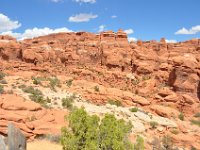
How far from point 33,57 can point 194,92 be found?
728 inches

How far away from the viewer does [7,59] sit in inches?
1563

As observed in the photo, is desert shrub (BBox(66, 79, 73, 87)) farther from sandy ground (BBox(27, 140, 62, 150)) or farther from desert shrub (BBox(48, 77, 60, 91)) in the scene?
sandy ground (BBox(27, 140, 62, 150))

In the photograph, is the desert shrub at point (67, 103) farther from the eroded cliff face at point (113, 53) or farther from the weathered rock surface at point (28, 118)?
the eroded cliff face at point (113, 53)

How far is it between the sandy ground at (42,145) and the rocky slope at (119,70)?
9696mm

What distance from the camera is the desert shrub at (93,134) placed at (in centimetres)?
1012

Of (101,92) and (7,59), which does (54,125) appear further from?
(7,59)

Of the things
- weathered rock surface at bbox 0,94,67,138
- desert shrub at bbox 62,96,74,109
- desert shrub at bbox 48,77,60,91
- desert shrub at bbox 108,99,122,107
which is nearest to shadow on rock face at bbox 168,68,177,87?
desert shrub at bbox 108,99,122,107

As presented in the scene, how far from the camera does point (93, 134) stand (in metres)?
10.5

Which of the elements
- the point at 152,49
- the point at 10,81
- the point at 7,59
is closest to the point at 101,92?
the point at 10,81

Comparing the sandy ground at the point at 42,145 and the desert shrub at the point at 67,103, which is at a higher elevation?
the desert shrub at the point at 67,103

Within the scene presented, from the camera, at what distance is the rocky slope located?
92.4 ft

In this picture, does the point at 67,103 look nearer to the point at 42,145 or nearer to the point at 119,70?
the point at 42,145

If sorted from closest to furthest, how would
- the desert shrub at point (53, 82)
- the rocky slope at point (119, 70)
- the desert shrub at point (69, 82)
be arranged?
the rocky slope at point (119, 70)
the desert shrub at point (53, 82)
the desert shrub at point (69, 82)

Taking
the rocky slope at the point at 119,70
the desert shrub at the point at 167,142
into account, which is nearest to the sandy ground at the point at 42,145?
the desert shrub at the point at 167,142
